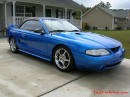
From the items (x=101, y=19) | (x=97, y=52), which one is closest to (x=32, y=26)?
(x=97, y=52)

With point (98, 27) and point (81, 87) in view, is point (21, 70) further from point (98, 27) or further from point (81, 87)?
point (98, 27)

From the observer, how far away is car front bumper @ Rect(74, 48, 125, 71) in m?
3.38

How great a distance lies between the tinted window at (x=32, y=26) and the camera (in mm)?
4854

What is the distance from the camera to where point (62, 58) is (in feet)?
13.3

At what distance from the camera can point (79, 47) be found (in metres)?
3.57

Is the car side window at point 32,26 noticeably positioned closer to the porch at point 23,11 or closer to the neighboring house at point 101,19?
the porch at point 23,11

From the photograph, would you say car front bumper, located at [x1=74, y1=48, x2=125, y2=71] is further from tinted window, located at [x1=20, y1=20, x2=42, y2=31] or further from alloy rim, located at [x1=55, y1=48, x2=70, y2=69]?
tinted window, located at [x1=20, y1=20, x2=42, y2=31]

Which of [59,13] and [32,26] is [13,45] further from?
[59,13]

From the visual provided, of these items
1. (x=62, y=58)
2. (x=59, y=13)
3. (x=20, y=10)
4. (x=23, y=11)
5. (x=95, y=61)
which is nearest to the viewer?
(x=95, y=61)

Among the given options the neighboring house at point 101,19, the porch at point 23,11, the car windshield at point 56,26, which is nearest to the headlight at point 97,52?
the car windshield at point 56,26

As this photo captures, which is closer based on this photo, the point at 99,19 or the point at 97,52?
the point at 97,52

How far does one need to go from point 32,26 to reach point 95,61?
9.14 ft

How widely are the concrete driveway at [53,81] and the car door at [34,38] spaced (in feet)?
1.73

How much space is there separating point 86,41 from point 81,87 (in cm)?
115
